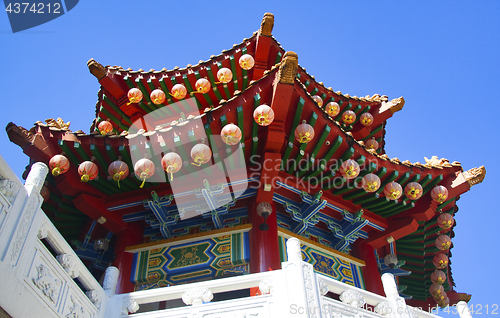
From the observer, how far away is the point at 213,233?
767 centimetres

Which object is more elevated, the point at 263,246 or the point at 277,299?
the point at 263,246

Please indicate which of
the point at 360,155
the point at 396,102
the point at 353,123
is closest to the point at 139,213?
the point at 360,155

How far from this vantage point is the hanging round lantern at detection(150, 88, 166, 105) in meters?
10.8

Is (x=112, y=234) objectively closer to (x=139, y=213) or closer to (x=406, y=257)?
(x=139, y=213)

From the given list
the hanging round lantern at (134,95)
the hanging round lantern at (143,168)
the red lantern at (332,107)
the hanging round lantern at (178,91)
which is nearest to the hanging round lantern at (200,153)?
the hanging round lantern at (143,168)

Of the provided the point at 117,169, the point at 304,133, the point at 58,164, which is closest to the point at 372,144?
the point at 304,133

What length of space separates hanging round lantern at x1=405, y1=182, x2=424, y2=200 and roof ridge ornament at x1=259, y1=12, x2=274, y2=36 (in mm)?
5014

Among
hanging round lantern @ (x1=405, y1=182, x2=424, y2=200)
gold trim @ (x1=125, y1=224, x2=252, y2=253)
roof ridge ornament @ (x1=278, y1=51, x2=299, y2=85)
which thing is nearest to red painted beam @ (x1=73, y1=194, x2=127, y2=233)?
gold trim @ (x1=125, y1=224, x2=252, y2=253)

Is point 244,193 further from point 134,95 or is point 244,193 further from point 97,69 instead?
point 97,69

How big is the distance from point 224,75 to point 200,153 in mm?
4479

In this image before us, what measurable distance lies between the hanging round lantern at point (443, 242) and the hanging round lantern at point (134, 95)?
761cm

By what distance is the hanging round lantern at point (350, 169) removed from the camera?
762 centimetres

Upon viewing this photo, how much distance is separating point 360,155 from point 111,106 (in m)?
6.91

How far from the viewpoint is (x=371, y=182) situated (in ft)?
25.9
